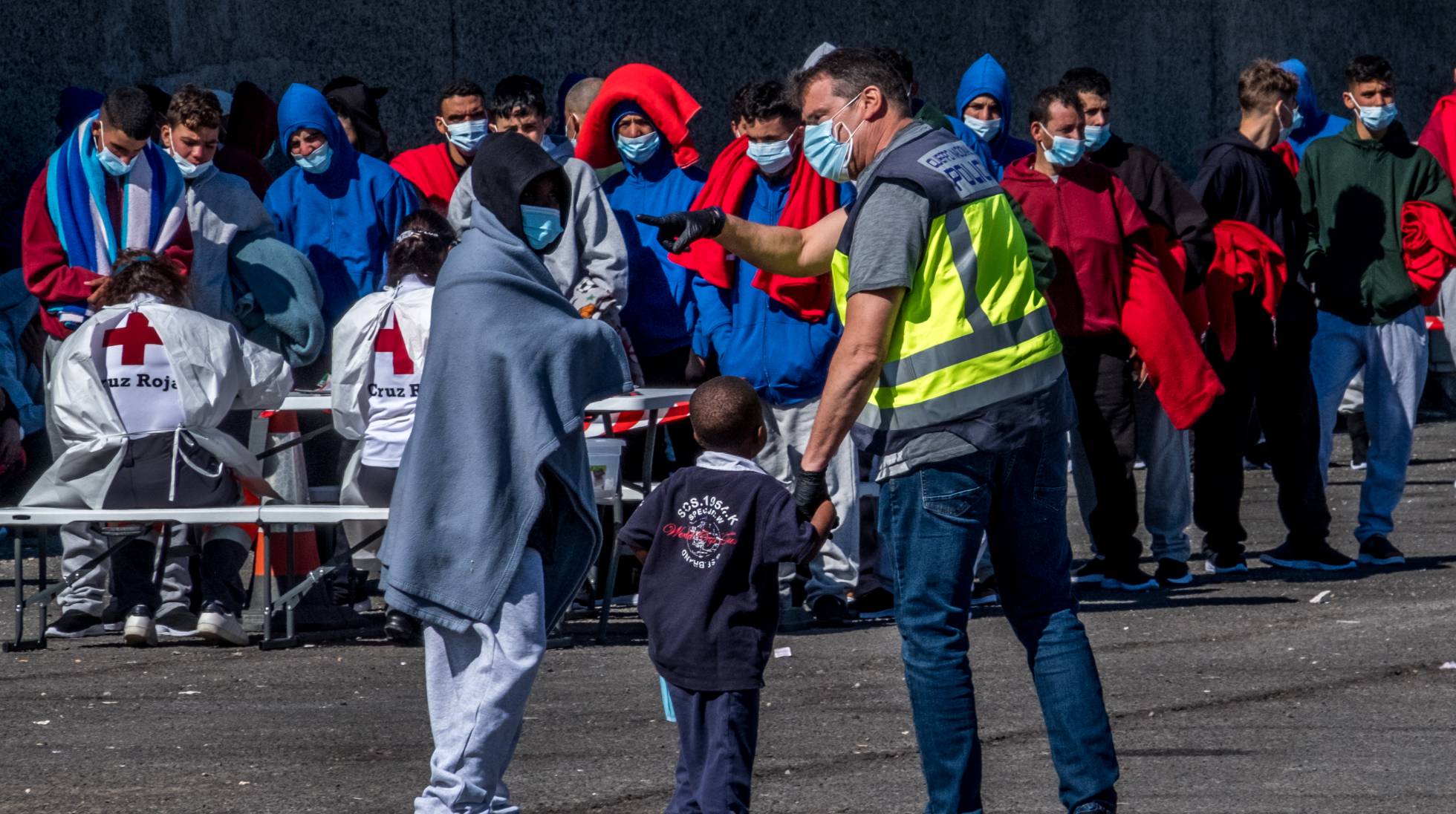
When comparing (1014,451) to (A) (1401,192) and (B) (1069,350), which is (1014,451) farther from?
(A) (1401,192)

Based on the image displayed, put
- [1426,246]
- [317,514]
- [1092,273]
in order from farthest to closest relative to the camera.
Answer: [1426,246]
[1092,273]
[317,514]

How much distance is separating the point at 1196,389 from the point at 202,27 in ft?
19.7

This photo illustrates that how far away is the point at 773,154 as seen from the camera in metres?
8.67

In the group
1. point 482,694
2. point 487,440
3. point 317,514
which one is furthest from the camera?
point 317,514

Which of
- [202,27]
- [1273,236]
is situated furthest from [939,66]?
[1273,236]

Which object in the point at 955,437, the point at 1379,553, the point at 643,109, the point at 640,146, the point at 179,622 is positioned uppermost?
the point at 643,109

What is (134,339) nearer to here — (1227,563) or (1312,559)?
(1227,563)

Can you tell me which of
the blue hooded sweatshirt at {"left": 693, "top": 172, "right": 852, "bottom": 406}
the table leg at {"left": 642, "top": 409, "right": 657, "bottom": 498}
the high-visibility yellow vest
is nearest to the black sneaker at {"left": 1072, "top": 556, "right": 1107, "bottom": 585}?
the blue hooded sweatshirt at {"left": 693, "top": 172, "right": 852, "bottom": 406}

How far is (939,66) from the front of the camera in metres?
16.2

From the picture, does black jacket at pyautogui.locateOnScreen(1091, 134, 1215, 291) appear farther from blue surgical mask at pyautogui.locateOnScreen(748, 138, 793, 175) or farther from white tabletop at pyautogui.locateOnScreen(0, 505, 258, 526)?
white tabletop at pyautogui.locateOnScreen(0, 505, 258, 526)

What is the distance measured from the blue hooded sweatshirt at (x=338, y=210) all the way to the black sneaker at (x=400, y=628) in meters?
2.00

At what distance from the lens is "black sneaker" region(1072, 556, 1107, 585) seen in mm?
9656

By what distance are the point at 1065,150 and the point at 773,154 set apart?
112 cm

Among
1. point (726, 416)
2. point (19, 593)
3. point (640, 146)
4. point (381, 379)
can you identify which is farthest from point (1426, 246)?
point (19, 593)
